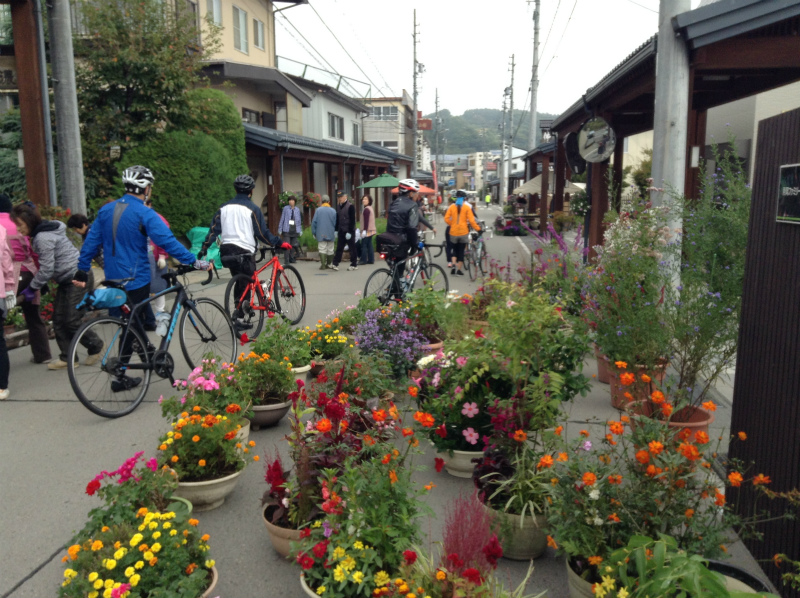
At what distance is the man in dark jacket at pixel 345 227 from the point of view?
17.0 metres

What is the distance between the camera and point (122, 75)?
15.6 m

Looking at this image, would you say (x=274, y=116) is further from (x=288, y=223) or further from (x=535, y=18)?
(x=535, y=18)

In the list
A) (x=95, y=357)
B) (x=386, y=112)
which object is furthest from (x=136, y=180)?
(x=386, y=112)

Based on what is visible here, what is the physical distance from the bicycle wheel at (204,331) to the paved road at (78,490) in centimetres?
47

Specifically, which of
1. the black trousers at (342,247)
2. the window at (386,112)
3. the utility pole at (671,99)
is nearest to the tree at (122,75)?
the black trousers at (342,247)

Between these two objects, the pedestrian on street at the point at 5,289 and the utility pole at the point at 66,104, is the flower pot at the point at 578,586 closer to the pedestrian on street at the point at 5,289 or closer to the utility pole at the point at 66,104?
the pedestrian on street at the point at 5,289

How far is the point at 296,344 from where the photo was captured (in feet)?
20.4

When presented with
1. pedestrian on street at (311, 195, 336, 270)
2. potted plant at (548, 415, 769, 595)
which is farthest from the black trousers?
potted plant at (548, 415, 769, 595)

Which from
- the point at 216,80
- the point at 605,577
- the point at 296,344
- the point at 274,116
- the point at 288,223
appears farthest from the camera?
the point at 274,116

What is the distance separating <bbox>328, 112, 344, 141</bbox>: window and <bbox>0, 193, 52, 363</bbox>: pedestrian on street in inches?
1231

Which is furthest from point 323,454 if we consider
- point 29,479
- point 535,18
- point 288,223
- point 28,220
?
point 535,18

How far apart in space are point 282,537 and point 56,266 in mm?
4945

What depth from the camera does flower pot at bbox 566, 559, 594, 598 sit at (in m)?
2.89

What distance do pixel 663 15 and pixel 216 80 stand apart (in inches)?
718
